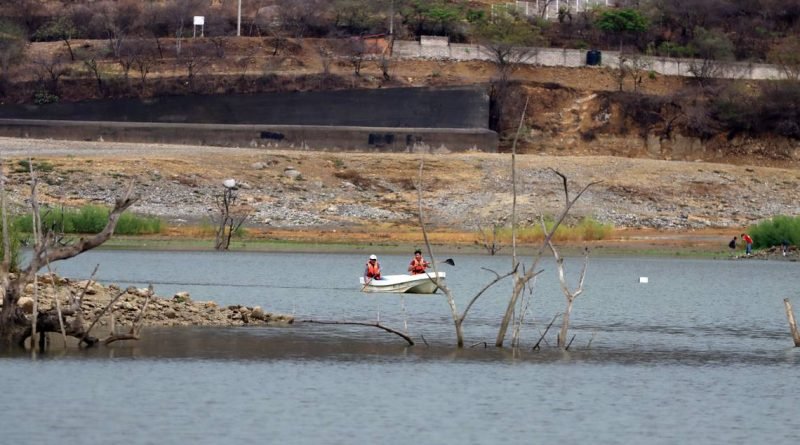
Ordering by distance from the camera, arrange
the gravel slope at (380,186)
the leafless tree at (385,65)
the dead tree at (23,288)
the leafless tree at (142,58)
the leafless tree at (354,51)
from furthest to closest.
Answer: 1. the leafless tree at (354,51)
2. the leafless tree at (385,65)
3. the leafless tree at (142,58)
4. the gravel slope at (380,186)
5. the dead tree at (23,288)

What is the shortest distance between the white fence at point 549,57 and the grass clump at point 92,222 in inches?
1114

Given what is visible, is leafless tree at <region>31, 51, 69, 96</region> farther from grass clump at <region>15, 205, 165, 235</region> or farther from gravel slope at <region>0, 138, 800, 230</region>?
grass clump at <region>15, 205, 165, 235</region>

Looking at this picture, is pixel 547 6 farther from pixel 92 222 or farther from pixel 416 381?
pixel 416 381

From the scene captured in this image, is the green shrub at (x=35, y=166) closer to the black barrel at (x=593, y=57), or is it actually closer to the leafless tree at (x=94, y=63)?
the leafless tree at (x=94, y=63)

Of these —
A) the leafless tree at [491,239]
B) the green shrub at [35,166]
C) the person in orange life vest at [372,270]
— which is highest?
the green shrub at [35,166]

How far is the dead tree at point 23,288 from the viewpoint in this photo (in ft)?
75.8

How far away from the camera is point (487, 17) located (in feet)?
289

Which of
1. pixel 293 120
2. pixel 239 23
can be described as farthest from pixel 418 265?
pixel 239 23

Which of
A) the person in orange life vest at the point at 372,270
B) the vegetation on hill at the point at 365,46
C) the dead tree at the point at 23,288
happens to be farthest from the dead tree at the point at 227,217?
the dead tree at the point at 23,288

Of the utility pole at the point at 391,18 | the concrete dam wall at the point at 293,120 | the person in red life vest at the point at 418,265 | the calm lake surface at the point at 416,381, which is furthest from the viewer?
the utility pole at the point at 391,18

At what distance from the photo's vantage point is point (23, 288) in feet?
77.4

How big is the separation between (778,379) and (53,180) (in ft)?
126

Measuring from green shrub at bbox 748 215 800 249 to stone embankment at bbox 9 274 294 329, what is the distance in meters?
31.0

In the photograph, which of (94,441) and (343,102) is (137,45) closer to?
(343,102)
